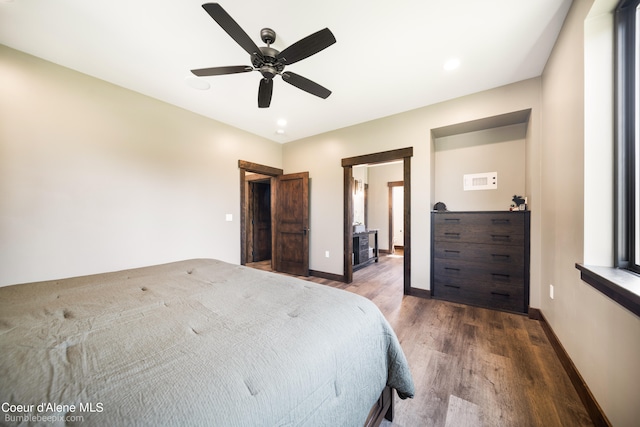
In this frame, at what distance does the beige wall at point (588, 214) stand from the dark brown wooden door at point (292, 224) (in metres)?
3.27

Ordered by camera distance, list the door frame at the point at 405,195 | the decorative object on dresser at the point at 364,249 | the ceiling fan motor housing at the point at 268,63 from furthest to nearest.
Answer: the decorative object on dresser at the point at 364,249 → the door frame at the point at 405,195 → the ceiling fan motor housing at the point at 268,63

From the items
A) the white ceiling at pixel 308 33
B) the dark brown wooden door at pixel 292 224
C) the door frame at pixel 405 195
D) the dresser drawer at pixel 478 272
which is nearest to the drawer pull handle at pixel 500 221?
the dresser drawer at pixel 478 272

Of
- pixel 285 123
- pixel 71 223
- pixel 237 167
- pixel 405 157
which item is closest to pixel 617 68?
pixel 405 157

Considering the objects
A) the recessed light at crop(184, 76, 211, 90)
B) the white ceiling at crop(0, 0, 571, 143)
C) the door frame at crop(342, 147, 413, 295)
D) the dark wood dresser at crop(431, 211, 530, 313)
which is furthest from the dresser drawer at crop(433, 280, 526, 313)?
the recessed light at crop(184, 76, 211, 90)

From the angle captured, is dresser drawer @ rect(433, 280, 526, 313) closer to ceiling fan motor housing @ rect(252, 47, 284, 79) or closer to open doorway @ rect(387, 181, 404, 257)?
ceiling fan motor housing @ rect(252, 47, 284, 79)

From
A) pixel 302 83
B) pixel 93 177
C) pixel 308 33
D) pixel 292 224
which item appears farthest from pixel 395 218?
pixel 93 177

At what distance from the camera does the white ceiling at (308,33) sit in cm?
166

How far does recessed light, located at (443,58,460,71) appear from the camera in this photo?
7.21ft

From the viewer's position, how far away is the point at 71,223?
2.32 meters

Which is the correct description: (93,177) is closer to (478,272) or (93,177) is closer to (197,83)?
(197,83)

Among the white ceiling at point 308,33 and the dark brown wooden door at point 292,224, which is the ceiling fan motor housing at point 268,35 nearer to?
the white ceiling at point 308,33

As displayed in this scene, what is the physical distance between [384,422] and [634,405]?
1.12 meters

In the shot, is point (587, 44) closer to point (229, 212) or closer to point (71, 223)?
point (229, 212)

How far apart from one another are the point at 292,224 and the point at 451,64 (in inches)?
133
